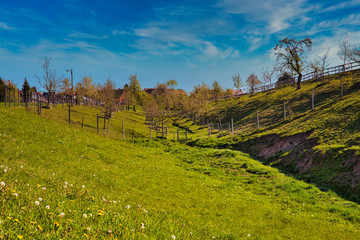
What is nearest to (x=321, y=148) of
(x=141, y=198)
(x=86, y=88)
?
(x=141, y=198)

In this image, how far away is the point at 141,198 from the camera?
10.3 metres

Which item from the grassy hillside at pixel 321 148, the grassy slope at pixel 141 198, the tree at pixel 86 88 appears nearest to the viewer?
the grassy slope at pixel 141 198

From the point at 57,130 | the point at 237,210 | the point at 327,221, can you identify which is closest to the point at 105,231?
the point at 237,210

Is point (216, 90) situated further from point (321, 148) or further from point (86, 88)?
point (321, 148)

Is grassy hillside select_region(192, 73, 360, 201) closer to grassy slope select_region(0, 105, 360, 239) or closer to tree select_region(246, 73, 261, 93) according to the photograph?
grassy slope select_region(0, 105, 360, 239)

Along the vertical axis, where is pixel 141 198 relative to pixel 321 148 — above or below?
below

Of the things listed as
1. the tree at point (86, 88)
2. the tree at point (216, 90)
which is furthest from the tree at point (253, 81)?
the tree at point (86, 88)

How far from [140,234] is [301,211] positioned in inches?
412

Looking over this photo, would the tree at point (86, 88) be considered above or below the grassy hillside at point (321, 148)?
above

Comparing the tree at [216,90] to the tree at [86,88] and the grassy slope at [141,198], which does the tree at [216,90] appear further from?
the grassy slope at [141,198]

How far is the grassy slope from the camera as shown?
5090 millimetres

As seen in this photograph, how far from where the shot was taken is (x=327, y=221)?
10.8 meters

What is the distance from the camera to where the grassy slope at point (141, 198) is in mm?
5090

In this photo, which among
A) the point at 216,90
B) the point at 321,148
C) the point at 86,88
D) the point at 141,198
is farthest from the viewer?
the point at 216,90
